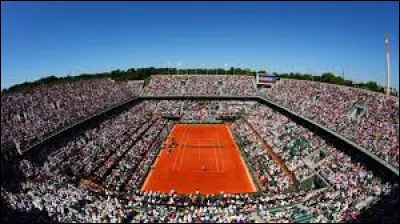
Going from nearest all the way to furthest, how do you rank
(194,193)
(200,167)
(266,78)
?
(194,193)
(200,167)
(266,78)

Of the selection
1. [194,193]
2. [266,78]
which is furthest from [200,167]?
[266,78]

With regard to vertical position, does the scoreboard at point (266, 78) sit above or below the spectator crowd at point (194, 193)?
above

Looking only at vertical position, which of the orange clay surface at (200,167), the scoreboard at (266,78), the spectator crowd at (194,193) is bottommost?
the orange clay surface at (200,167)

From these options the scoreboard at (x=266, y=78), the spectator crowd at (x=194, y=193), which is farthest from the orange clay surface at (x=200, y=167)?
the scoreboard at (x=266, y=78)

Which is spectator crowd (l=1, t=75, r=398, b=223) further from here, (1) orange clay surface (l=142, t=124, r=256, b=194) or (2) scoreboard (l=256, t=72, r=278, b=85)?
(2) scoreboard (l=256, t=72, r=278, b=85)

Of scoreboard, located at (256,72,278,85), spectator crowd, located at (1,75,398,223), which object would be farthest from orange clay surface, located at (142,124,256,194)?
scoreboard, located at (256,72,278,85)

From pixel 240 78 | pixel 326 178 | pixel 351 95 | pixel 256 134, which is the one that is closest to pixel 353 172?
pixel 326 178

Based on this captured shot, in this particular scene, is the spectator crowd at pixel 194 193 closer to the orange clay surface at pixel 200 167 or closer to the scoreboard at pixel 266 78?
the orange clay surface at pixel 200 167

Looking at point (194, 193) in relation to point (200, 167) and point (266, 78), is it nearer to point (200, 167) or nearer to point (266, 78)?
point (200, 167)

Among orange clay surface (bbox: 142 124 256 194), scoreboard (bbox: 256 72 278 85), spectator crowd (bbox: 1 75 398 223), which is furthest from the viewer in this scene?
scoreboard (bbox: 256 72 278 85)
